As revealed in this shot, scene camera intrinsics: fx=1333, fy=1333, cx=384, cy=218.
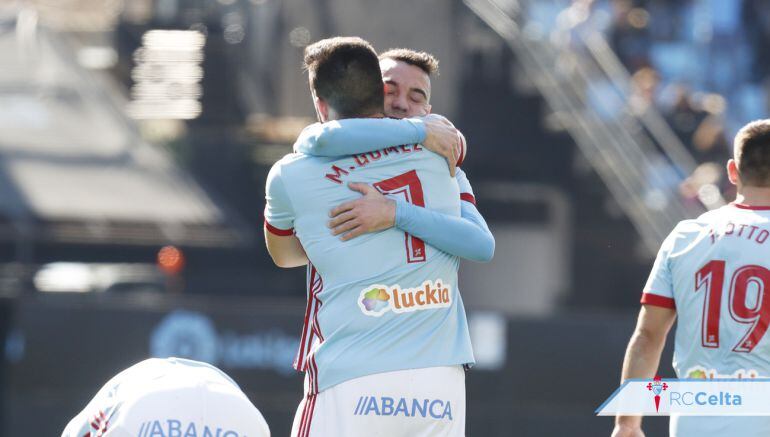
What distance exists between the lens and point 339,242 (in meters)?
3.99

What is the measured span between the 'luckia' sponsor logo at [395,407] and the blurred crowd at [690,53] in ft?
35.1

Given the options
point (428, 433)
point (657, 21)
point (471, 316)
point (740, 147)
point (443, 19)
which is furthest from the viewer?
point (657, 21)

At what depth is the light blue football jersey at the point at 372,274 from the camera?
155 inches

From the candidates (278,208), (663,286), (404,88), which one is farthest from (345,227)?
(663,286)

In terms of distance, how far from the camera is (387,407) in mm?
3891

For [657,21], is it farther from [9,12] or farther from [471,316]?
[9,12]

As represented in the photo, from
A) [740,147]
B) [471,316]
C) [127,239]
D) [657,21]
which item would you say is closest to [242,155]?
[127,239]

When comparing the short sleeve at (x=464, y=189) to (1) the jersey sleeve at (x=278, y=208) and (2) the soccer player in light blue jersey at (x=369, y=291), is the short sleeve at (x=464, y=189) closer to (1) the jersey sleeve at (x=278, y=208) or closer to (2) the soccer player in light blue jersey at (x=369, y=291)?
(2) the soccer player in light blue jersey at (x=369, y=291)

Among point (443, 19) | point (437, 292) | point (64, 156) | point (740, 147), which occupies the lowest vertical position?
point (437, 292)

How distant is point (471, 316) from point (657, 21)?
18.9 ft

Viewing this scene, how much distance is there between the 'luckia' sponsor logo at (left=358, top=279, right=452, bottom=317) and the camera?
396 centimetres

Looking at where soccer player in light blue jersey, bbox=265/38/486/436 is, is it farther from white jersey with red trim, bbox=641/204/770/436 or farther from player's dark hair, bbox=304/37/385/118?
white jersey with red trim, bbox=641/204/770/436

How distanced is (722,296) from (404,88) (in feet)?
4.30

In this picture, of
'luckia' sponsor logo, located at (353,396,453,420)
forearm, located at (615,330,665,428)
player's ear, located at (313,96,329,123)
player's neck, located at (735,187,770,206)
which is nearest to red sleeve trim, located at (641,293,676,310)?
forearm, located at (615,330,665,428)
